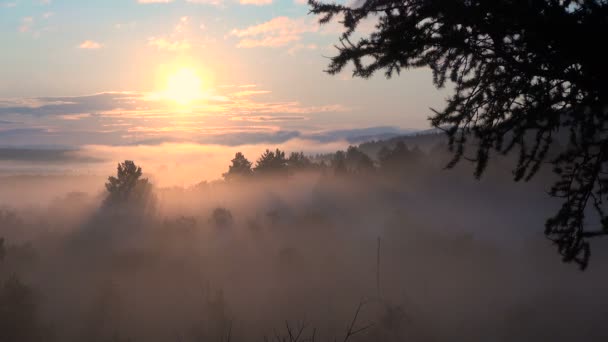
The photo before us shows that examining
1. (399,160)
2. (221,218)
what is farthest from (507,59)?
(399,160)

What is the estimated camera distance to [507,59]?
5852 mm

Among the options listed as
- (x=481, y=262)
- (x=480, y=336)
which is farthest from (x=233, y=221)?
(x=480, y=336)

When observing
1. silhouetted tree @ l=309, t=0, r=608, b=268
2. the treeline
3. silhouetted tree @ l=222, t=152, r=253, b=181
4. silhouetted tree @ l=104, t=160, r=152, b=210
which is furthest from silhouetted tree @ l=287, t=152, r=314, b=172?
silhouetted tree @ l=309, t=0, r=608, b=268

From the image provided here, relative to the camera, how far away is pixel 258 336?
5222 centimetres

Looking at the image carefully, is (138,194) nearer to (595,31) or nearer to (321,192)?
(321,192)

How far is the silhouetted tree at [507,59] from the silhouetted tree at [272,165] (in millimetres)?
73707

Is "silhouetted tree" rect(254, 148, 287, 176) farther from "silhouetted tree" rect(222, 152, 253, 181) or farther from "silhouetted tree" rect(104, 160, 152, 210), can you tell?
"silhouetted tree" rect(104, 160, 152, 210)

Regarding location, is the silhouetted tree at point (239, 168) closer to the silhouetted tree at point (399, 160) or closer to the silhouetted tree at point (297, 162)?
the silhouetted tree at point (297, 162)

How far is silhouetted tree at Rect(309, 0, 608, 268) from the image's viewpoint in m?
5.37

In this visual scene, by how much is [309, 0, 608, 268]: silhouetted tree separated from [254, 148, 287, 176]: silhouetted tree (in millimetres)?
73707

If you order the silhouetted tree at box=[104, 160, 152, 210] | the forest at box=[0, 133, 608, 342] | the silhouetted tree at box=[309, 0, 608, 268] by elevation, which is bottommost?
the forest at box=[0, 133, 608, 342]

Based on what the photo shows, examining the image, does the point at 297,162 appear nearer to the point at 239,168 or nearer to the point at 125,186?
the point at 239,168

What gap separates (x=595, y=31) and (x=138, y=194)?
8389cm

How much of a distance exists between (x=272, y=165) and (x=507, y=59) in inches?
2949
